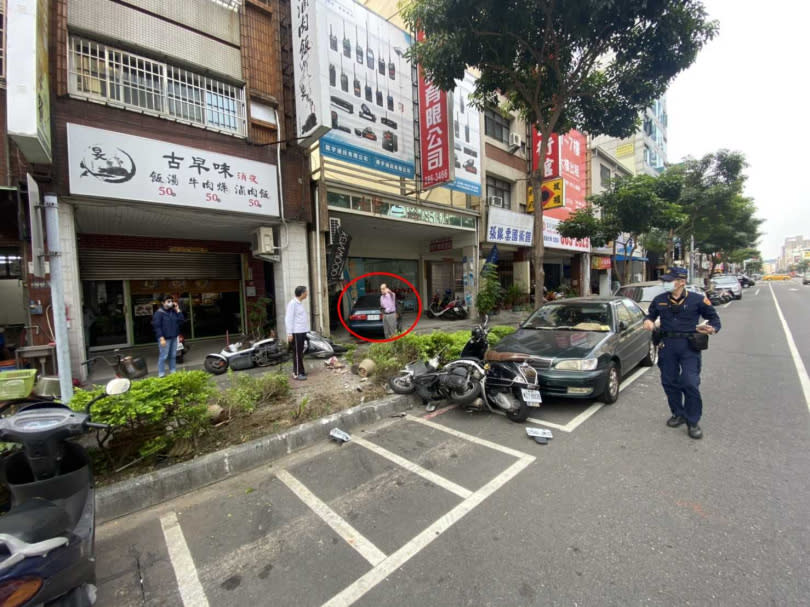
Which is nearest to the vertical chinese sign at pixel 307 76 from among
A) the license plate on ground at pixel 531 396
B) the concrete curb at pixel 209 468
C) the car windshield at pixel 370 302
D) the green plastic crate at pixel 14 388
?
the car windshield at pixel 370 302

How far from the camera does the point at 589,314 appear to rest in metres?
5.77

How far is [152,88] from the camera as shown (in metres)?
7.08

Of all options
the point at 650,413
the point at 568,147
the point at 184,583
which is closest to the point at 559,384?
the point at 650,413

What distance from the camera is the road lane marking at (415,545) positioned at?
1991 millimetres

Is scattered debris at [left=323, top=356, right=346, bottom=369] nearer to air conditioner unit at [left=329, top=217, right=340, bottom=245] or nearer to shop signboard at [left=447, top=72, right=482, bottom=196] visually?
air conditioner unit at [left=329, top=217, right=340, bottom=245]

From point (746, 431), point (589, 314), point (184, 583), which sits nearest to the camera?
point (184, 583)

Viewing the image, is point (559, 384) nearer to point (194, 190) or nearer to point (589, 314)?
point (589, 314)

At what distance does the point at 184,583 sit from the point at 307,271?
7.46 metres

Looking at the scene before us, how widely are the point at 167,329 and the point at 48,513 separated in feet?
19.3

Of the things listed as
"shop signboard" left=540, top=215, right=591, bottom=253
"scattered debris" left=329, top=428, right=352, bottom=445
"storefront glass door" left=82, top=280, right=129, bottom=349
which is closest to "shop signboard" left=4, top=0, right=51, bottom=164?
"scattered debris" left=329, top=428, right=352, bottom=445

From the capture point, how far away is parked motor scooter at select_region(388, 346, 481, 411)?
459 centimetres

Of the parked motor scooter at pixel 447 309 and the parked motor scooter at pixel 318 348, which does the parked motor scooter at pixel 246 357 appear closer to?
the parked motor scooter at pixel 318 348

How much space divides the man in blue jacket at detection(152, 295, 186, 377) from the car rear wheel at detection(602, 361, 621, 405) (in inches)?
302

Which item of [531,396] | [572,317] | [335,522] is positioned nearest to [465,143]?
[572,317]
